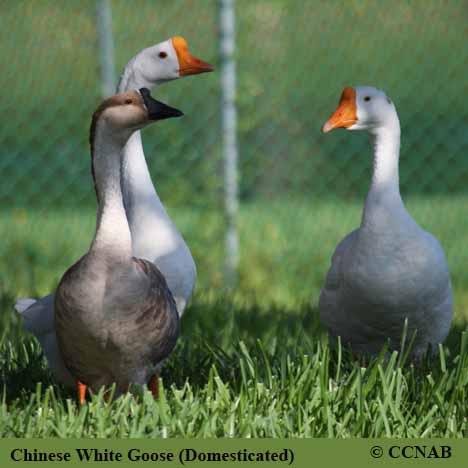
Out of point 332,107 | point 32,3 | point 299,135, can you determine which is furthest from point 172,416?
point 332,107

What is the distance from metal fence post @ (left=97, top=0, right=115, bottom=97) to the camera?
6303mm

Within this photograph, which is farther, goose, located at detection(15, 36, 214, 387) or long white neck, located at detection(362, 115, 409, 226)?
long white neck, located at detection(362, 115, 409, 226)

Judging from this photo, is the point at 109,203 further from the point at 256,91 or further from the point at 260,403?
the point at 256,91

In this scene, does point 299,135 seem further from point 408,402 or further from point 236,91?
point 408,402

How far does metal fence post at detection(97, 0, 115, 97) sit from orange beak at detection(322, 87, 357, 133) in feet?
9.30

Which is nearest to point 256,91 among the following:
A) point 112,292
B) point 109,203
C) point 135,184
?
point 135,184

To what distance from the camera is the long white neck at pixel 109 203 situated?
2.96 metres

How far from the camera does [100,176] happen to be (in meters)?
2.99

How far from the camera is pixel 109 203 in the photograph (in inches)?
117

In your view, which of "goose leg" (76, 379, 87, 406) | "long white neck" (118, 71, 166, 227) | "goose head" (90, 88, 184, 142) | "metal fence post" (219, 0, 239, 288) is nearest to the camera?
"goose head" (90, 88, 184, 142)
